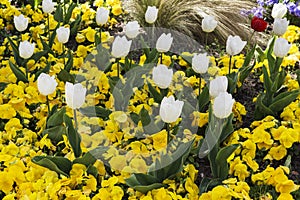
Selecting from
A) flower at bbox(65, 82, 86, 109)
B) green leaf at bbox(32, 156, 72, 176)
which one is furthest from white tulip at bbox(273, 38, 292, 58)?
green leaf at bbox(32, 156, 72, 176)

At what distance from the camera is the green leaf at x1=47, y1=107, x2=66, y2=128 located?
282 cm

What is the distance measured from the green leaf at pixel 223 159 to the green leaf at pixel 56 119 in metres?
0.81

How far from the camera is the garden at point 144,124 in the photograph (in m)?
2.53

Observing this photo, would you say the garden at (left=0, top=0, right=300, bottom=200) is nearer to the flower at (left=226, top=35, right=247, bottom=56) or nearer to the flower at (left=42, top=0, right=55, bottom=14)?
the flower at (left=226, top=35, right=247, bottom=56)

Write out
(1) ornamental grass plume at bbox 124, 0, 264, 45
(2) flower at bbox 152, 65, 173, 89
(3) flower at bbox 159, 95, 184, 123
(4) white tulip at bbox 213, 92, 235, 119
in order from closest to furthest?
1. (3) flower at bbox 159, 95, 184, 123
2. (4) white tulip at bbox 213, 92, 235, 119
3. (2) flower at bbox 152, 65, 173, 89
4. (1) ornamental grass plume at bbox 124, 0, 264, 45

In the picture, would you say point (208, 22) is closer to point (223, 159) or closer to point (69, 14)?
point (223, 159)

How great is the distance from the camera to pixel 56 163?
2.58 metres

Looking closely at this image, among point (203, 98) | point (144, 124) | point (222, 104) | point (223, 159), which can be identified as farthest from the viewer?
point (203, 98)

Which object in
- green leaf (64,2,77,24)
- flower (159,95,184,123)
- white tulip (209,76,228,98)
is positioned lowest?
green leaf (64,2,77,24)

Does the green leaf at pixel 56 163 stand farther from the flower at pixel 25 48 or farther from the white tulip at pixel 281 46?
the white tulip at pixel 281 46

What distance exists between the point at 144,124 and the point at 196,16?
1847mm

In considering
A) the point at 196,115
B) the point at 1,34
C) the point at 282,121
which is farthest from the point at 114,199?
the point at 1,34

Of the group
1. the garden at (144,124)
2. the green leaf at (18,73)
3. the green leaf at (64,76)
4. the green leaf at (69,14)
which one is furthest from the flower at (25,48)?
the green leaf at (69,14)

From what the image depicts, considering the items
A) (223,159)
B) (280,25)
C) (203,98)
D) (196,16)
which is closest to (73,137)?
(223,159)
